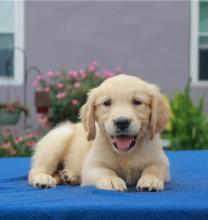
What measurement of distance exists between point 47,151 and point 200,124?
5050 mm

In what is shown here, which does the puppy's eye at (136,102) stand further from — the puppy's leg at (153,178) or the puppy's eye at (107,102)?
the puppy's leg at (153,178)

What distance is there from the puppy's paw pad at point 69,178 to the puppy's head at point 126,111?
517mm

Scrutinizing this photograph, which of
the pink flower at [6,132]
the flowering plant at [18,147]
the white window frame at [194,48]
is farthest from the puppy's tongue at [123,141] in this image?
the white window frame at [194,48]

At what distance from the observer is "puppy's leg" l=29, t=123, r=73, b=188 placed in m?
4.71

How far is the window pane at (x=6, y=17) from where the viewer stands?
10836 millimetres

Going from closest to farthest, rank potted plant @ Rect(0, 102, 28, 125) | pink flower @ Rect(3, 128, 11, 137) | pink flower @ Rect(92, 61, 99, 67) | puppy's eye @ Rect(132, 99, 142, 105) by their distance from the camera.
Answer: puppy's eye @ Rect(132, 99, 142, 105), pink flower @ Rect(3, 128, 11, 137), potted plant @ Rect(0, 102, 28, 125), pink flower @ Rect(92, 61, 99, 67)

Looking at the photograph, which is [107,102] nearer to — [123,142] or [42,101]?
[123,142]

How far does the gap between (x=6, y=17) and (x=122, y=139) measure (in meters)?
7.25

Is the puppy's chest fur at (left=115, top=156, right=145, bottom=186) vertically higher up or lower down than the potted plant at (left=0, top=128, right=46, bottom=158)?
higher up

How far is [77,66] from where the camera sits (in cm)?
1093

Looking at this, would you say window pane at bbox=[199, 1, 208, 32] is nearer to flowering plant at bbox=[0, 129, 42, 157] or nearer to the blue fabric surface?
flowering plant at bbox=[0, 129, 42, 157]

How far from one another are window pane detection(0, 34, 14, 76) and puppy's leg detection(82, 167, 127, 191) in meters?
6.72

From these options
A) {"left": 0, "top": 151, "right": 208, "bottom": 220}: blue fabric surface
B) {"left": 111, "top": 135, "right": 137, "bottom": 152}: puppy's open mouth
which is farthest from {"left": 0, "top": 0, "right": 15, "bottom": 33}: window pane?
{"left": 111, "top": 135, "right": 137, "bottom": 152}: puppy's open mouth

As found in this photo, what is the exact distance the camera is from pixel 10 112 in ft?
32.1
